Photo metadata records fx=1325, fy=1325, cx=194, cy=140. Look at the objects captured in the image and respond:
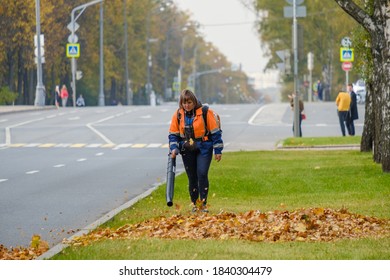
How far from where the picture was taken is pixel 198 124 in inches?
638

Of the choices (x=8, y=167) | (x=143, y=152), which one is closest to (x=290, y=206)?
(x=8, y=167)

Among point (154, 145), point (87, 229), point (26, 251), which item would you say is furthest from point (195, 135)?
point (154, 145)

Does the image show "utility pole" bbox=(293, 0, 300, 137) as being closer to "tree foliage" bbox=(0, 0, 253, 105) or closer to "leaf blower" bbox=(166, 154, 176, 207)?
"leaf blower" bbox=(166, 154, 176, 207)

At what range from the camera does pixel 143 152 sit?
38719mm

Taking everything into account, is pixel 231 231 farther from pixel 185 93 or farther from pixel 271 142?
pixel 271 142

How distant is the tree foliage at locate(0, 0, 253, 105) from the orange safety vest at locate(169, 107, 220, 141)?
236ft

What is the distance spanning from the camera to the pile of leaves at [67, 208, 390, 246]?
1288 cm

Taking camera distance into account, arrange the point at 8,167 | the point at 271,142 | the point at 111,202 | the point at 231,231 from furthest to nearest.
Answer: the point at 271,142 < the point at 8,167 < the point at 111,202 < the point at 231,231

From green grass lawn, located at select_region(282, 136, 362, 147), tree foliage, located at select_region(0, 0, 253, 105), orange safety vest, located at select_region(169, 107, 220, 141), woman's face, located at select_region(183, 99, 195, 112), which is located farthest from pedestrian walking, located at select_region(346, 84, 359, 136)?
tree foliage, located at select_region(0, 0, 253, 105)

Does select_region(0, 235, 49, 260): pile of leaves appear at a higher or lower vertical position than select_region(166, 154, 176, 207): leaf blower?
lower

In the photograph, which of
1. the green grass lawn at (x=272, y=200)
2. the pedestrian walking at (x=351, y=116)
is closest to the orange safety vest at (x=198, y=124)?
the green grass lawn at (x=272, y=200)

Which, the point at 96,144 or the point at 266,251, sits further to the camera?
the point at 96,144

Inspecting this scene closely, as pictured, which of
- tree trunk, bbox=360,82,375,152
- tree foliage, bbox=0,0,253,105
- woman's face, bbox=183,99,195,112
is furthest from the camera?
tree foliage, bbox=0,0,253,105

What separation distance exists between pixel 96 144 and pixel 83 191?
21165 millimetres
